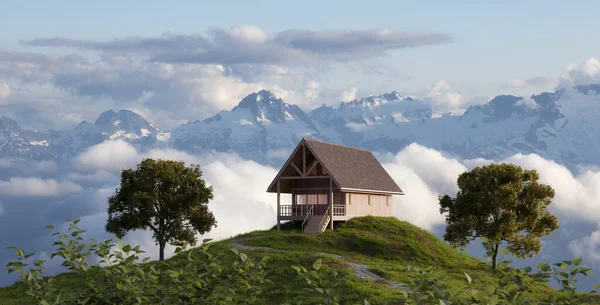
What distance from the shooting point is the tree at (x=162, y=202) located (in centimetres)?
6094

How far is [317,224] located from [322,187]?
17.6 ft

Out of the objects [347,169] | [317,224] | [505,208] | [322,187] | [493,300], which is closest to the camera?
[493,300]

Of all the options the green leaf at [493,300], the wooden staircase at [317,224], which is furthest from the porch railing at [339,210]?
the green leaf at [493,300]

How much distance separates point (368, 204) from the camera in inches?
2923

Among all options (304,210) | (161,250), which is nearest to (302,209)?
(304,210)

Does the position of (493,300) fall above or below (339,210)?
below

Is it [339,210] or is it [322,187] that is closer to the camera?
[339,210]

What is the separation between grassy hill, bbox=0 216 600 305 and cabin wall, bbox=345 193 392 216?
53.3 inches

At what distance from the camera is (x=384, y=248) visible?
60.6 metres

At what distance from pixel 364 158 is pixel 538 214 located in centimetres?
2456

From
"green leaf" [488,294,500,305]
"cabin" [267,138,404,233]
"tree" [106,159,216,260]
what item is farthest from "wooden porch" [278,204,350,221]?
"green leaf" [488,294,500,305]

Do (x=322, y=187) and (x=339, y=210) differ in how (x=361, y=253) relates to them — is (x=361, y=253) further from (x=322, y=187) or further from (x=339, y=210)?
(x=322, y=187)

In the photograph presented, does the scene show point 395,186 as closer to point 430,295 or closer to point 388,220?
point 388,220

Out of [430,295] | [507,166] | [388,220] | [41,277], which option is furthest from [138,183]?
[430,295]
